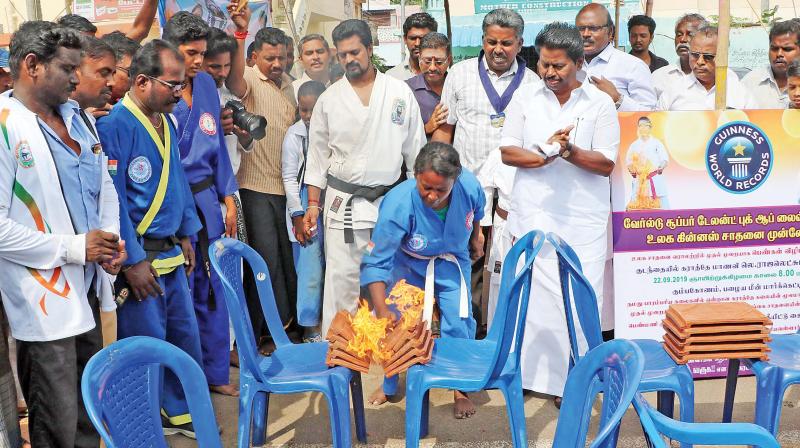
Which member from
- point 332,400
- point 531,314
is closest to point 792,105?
point 531,314

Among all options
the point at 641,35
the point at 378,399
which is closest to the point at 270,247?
the point at 378,399

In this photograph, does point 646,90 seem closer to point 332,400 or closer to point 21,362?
point 332,400

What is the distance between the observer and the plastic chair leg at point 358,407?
356cm

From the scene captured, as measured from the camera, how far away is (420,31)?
559cm

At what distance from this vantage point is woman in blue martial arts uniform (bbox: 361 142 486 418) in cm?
363

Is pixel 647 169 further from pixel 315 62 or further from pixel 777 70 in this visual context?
pixel 315 62

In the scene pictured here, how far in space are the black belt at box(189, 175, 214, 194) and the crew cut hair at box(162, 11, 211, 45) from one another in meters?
0.68

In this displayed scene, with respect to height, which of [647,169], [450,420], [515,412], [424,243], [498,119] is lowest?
[450,420]

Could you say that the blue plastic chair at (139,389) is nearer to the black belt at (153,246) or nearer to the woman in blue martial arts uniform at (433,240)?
the black belt at (153,246)

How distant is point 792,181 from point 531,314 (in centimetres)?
155

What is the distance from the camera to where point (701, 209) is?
4.16m

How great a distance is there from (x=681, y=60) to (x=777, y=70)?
0.86m

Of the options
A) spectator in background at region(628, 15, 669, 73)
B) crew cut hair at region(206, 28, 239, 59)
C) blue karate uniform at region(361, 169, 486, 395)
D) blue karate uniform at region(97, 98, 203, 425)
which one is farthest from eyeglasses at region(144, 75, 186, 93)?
spectator in background at region(628, 15, 669, 73)

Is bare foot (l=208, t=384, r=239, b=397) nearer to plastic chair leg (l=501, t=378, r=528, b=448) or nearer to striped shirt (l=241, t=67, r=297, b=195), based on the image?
striped shirt (l=241, t=67, r=297, b=195)
